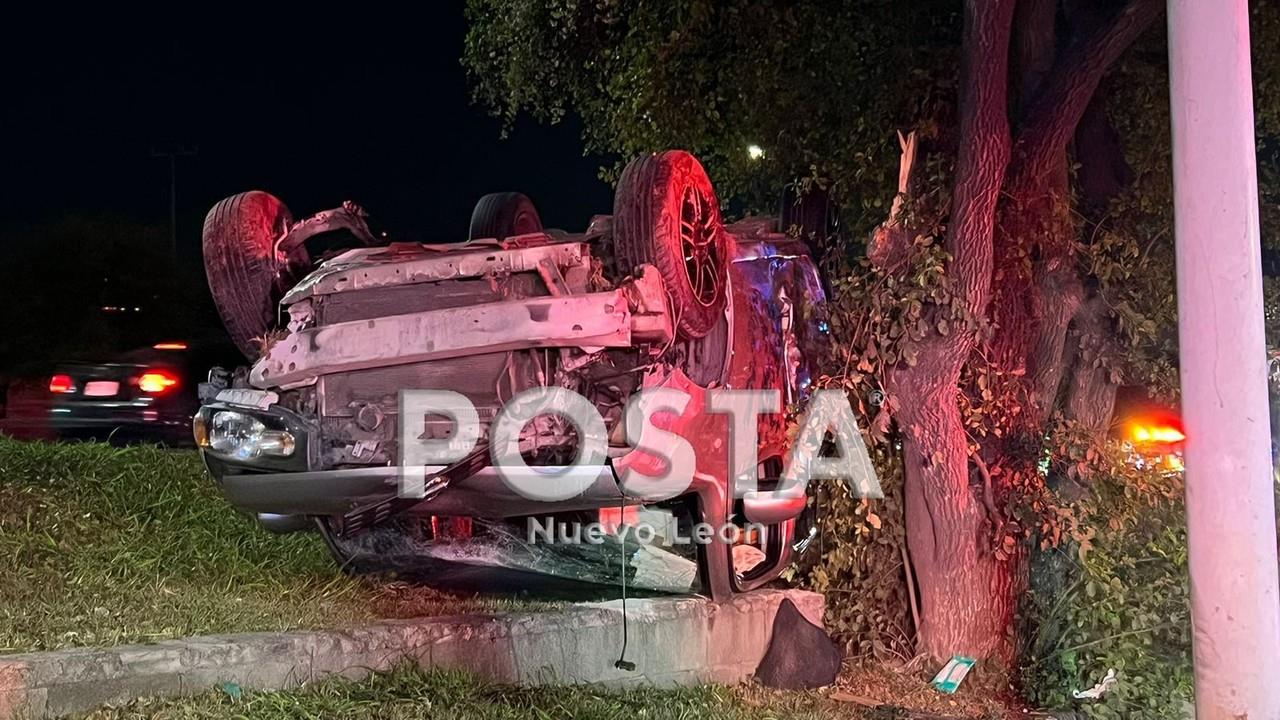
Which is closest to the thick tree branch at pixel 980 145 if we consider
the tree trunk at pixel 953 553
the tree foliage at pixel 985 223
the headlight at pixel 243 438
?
the tree foliage at pixel 985 223

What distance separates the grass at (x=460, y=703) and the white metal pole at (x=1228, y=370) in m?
2.02

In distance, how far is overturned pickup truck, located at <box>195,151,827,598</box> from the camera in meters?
5.01

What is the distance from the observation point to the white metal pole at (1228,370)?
3.84m

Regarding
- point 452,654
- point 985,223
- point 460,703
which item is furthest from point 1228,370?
point 452,654

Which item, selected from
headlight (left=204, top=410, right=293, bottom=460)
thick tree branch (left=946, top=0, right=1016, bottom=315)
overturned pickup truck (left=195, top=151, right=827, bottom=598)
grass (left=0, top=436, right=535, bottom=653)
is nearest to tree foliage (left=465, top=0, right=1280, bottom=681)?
thick tree branch (left=946, top=0, right=1016, bottom=315)

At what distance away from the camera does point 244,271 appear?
566cm

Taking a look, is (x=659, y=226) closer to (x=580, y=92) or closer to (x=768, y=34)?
(x=768, y=34)

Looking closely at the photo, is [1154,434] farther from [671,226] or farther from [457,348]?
[457,348]

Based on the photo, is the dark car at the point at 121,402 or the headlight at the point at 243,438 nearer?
the headlight at the point at 243,438

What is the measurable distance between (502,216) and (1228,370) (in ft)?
13.6

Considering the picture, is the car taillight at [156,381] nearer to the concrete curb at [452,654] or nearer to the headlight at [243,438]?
the headlight at [243,438]

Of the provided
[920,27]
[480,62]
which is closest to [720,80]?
[920,27]

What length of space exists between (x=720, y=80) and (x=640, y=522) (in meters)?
3.11

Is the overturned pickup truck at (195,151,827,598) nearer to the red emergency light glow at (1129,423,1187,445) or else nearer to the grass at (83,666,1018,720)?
the grass at (83,666,1018,720)
